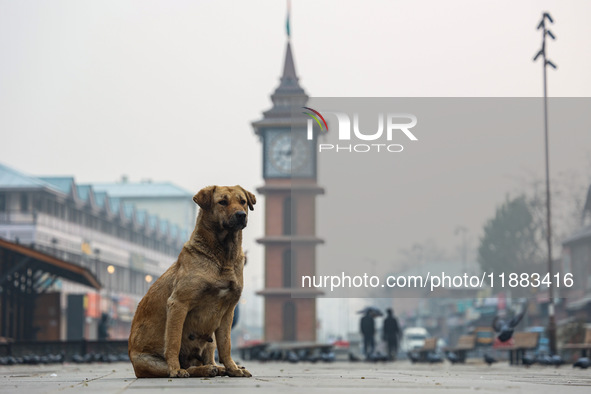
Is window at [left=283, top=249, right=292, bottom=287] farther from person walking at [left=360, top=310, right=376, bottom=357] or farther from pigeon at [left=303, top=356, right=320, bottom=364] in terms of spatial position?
pigeon at [left=303, top=356, right=320, bottom=364]

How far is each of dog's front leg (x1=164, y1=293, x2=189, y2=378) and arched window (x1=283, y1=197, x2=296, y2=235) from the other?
Result: 2611 inches

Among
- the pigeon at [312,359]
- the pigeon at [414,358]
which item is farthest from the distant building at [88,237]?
the pigeon at [414,358]

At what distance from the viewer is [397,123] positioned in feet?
157

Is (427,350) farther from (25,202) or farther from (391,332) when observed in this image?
(25,202)

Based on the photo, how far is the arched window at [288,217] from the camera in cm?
7662

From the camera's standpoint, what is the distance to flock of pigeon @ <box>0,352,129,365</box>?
28508 mm

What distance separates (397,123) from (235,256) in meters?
37.9

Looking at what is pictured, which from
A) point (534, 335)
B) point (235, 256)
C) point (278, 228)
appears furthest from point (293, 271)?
point (235, 256)

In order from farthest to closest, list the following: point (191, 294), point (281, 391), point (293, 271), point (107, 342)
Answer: point (293, 271) → point (107, 342) → point (191, 294) → point (281, 391)

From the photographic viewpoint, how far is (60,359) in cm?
3064

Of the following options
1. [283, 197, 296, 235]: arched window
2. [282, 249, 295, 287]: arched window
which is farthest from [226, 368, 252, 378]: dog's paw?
[283, 197, 296, 235]: arched window

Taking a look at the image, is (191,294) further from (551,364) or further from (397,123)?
(397,123)

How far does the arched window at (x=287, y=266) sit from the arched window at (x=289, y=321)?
155 centimetres

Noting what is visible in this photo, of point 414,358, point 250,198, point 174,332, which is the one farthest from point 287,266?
point 174,332
